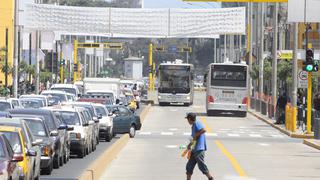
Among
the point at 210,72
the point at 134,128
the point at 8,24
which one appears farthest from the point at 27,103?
the point at 8,24

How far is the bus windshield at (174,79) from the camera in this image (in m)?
84.3

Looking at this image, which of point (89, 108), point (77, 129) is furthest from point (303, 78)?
point (77, 129)

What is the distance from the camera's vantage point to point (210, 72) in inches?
2682

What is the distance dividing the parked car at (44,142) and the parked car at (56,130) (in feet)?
1.17

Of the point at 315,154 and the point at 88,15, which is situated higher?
the point at 88,15

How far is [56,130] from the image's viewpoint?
2622 cm

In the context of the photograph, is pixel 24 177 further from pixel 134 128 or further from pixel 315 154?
pixel 134 128

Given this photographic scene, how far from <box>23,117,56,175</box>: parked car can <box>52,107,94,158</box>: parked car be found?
4.66 meters

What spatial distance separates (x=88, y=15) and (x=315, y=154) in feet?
149

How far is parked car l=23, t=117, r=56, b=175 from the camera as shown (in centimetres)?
2392

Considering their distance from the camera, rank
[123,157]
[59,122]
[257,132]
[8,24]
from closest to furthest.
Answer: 1. [59,122]
2. [123,157]
3. [257,132]
4. [8,24]

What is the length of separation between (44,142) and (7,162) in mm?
7520

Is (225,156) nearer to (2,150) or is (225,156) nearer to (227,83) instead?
(2,150)

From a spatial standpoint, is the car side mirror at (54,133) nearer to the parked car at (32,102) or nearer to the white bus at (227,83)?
the parked car at (32,102)
